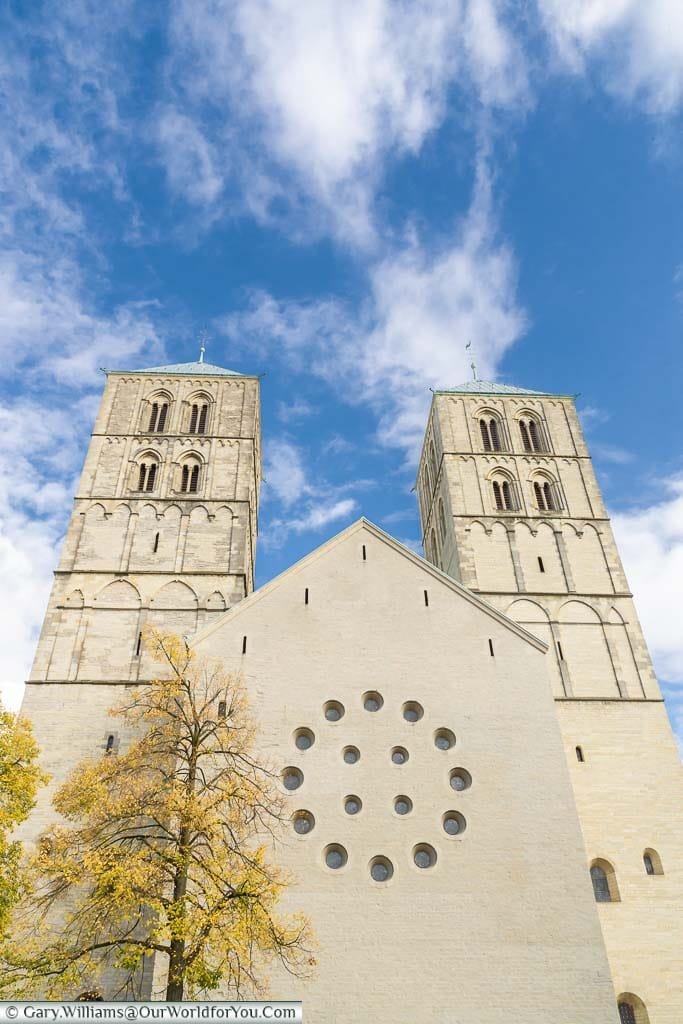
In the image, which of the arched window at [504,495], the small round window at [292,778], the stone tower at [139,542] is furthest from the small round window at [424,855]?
the arched window at [504,495]

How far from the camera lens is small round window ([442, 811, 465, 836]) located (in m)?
16.8

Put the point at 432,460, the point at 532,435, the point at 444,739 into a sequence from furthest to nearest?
the point at 432,460, the point at 532,435, the point at 444,739

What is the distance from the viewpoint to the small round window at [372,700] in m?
18.5

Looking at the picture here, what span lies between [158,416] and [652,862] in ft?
76.7

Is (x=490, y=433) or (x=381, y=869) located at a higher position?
(x=490, y=433)

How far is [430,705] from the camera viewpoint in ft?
60.6

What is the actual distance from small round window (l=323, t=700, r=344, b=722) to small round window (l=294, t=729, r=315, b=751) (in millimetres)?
644

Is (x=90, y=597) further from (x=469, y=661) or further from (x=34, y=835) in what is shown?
(x=469, y=661)

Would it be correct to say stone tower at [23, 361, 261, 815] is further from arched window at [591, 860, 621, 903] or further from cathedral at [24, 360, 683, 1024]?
arched window at [591, 860, 621, 903]

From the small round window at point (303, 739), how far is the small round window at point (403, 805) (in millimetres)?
2495

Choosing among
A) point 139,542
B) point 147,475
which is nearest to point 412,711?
point 139,542

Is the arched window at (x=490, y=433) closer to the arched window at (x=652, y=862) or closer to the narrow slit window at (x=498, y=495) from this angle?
the narrow slit window at (x=498, y=495)

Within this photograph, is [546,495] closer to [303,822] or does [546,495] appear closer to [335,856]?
A: [303,822]

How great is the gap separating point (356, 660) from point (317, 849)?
4752 millimetres
